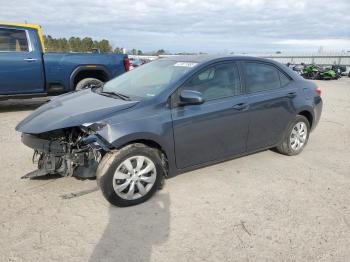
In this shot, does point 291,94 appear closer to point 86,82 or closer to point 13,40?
point 86,82

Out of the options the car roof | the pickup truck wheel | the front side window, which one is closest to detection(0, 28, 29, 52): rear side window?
the pickup truck wheel

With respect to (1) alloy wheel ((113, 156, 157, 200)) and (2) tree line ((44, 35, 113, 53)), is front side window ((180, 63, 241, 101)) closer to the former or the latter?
(1) alloy wheel ((113, 156, 157, 200))

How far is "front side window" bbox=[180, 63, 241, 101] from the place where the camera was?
3939 mm

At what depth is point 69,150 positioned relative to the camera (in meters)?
3.54

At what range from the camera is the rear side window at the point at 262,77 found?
4445 mm

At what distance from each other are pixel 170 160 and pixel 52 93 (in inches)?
211

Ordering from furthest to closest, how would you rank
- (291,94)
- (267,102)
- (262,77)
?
(291,94) < (262,77) < (267,102)

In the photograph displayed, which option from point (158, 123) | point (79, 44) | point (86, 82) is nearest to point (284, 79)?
point (158, 123)

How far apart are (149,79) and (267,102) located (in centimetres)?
171

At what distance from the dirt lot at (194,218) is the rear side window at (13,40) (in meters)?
3.73

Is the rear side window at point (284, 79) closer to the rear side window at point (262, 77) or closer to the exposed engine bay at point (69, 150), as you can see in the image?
the rear side window at point (262, 77)

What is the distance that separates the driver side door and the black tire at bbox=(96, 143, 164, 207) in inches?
16.0

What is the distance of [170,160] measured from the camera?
3750 millimetres

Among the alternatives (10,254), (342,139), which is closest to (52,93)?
(10,254)
